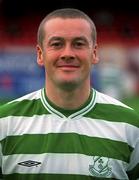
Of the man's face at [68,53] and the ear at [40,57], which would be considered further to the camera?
the ear at [40,57]

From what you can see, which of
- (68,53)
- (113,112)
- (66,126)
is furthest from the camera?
(113,112)

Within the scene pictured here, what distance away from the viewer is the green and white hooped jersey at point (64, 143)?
3.62 meters

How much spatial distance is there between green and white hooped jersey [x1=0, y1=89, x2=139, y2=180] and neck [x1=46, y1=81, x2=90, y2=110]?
33 millimetres

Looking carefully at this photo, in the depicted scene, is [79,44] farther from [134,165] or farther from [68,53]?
[134,165]

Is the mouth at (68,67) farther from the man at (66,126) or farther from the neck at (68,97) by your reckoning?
the neck at (68,97)

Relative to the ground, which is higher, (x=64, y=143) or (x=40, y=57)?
(x=40, y=57)

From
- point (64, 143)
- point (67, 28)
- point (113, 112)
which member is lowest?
point (64, 143)

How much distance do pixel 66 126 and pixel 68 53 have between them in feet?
1.40

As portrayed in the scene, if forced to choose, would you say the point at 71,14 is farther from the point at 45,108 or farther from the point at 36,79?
the point at 36,79

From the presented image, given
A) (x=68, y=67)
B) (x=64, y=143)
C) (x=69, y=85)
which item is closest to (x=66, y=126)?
(x=64, y=143)

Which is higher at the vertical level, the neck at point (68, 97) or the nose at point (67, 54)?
the nose at point (67, 54)

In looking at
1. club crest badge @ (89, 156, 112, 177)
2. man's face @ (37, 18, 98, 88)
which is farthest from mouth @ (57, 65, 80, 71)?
club crest badge @ (89, 156, 112, 177)

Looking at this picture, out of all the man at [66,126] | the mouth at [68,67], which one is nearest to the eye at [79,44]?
the man at [66,126]

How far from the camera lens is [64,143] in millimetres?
3658
